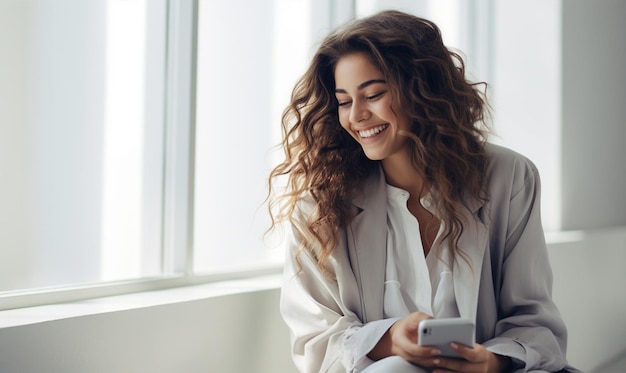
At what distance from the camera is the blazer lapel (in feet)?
6.40

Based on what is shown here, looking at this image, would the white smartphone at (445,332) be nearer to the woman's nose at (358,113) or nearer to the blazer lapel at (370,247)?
the blazer lapel at (370,247)

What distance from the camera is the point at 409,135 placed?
6.29 ft

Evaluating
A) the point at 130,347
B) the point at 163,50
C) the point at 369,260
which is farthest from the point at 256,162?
the point at 130,347

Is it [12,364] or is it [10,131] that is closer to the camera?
[12,364]

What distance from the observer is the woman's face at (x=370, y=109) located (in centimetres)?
192

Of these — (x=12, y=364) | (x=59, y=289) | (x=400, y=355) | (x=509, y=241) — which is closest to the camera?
(x=12, y=364)

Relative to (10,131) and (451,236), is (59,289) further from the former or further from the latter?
(451,236)

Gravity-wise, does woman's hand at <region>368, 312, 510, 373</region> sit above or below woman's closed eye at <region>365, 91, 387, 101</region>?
below

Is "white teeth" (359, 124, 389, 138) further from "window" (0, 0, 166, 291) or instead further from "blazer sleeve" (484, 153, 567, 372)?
"window" (0, 0, 166, 291)

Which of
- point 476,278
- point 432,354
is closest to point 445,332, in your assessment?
point 432,354

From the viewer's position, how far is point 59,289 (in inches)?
73.6

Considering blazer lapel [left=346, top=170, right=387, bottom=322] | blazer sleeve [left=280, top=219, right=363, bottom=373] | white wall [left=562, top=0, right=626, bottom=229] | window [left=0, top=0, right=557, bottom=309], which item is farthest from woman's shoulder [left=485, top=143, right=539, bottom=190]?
white wall [left=562, top=0, right=626, bottom=229]

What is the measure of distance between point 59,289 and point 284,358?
2.58 ft

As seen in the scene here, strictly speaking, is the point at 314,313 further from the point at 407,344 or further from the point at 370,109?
the point at 370,109
